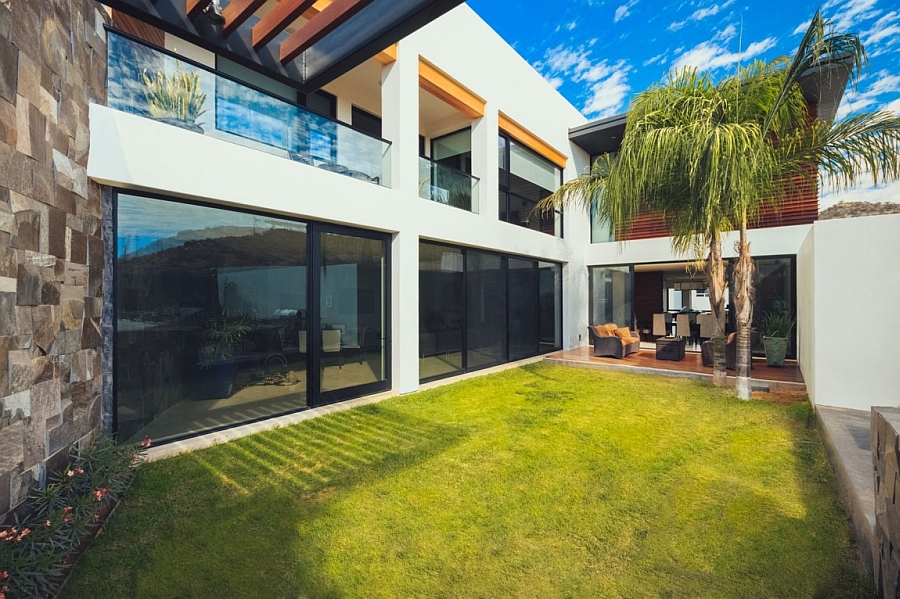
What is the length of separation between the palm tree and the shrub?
277 inches

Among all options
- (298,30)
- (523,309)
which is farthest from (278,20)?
(523,309)

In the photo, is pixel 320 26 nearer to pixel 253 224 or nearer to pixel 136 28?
pixel 253 224

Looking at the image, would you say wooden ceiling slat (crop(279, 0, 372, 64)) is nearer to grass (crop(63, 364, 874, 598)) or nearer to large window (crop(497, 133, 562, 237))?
grass (crop(63, 364, 874, 598))

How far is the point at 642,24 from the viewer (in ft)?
58.6

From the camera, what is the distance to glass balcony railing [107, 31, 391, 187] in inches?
156

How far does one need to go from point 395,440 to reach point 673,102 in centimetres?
626

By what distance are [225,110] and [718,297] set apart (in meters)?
7.90

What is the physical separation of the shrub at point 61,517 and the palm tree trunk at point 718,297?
26.8ft

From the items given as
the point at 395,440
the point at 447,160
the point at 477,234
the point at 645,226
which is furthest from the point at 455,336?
the point at 645,226

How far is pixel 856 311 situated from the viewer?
4613 millimetres

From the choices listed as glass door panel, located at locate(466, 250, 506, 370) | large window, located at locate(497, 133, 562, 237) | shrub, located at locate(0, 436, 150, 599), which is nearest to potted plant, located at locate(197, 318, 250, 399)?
shrub, located at locate(0, 436, 150, 599)

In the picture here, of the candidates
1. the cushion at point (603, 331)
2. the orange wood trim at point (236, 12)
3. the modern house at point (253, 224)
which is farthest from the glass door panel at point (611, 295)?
the orange wood trim at point (236, 12)

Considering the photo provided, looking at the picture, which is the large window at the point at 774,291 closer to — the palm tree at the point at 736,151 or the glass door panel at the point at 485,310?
the palm tree at the point at 736,151

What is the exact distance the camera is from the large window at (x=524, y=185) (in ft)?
31.4
